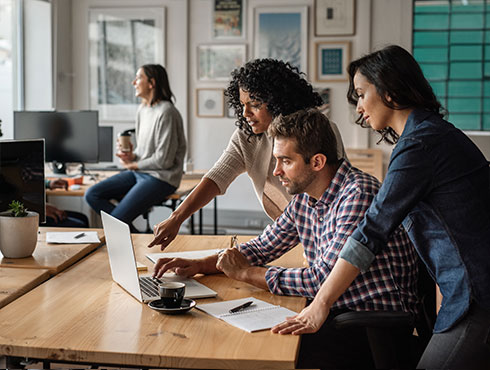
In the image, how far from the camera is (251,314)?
5.17 ft

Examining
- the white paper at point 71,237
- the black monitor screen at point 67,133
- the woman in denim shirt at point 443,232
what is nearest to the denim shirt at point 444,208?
the woman in denim shirt at point 443,232

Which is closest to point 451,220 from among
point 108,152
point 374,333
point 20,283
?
point 374,333

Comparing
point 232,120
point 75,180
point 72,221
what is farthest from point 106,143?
point 232,120

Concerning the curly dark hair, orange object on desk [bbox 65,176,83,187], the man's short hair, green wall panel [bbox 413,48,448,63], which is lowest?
orange object on desk [bbox 65,176,83,187]

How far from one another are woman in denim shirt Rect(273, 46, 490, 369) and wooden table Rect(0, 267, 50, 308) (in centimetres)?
78

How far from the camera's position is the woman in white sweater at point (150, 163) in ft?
14.5

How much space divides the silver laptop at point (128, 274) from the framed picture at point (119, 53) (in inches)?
185

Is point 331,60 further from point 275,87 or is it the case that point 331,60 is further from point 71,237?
point 71,237

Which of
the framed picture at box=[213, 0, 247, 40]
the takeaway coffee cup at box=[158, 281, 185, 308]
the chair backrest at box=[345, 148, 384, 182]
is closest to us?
the takeaway coffee cup at box=[158, 281, 185, 308]

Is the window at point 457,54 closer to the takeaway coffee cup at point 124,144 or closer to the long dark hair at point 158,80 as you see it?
the long dark hair at point 158,80

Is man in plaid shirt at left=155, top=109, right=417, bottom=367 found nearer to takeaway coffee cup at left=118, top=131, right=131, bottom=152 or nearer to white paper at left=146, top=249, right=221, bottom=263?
white paper at left=146, top=249, right=221, bottom=263

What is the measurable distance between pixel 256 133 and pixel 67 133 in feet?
9.11

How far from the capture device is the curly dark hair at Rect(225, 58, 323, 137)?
7.88 feet

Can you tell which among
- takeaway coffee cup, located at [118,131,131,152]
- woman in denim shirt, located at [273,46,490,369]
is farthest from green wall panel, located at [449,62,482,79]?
woman in denim shirt, located at [273,46,490,369]
